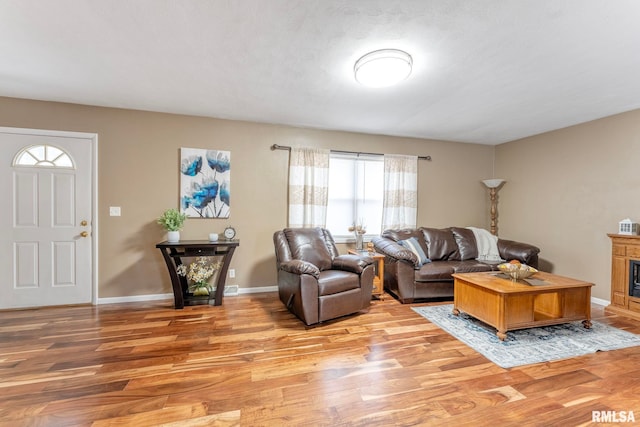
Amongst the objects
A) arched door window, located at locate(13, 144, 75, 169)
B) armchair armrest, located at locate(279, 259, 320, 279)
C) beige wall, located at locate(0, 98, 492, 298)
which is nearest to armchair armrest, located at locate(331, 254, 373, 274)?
armchair armrest, located at locate(279, 259, 320, 279)

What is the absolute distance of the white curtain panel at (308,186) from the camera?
4.14 m

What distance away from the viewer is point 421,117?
147 inches

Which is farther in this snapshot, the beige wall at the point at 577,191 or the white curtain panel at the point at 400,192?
the white curtain panel at the point at 400,192

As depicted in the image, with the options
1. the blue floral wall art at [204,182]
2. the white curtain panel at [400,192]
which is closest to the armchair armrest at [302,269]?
the blue floral wall art at [204,182]

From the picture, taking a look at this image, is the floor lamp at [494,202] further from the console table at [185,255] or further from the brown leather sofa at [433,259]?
the console table at [185,255]

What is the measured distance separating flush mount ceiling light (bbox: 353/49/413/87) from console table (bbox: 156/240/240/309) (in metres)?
2.38

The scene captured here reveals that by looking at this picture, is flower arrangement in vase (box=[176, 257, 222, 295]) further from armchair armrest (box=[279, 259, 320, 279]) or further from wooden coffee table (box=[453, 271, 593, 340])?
wooden coffee table (box=[453, 271, 593, 340])

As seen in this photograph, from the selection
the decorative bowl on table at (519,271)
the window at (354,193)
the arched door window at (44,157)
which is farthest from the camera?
Answer: the window at (354,193)

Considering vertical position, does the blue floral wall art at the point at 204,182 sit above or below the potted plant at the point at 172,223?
above

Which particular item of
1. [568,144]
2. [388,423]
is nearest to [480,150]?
[568,144]

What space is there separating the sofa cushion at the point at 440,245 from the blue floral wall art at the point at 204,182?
3.00m

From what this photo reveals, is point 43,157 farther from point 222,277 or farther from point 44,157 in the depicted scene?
point 222,277

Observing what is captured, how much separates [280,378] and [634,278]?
13.2ft

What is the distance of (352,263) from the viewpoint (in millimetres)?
3270
